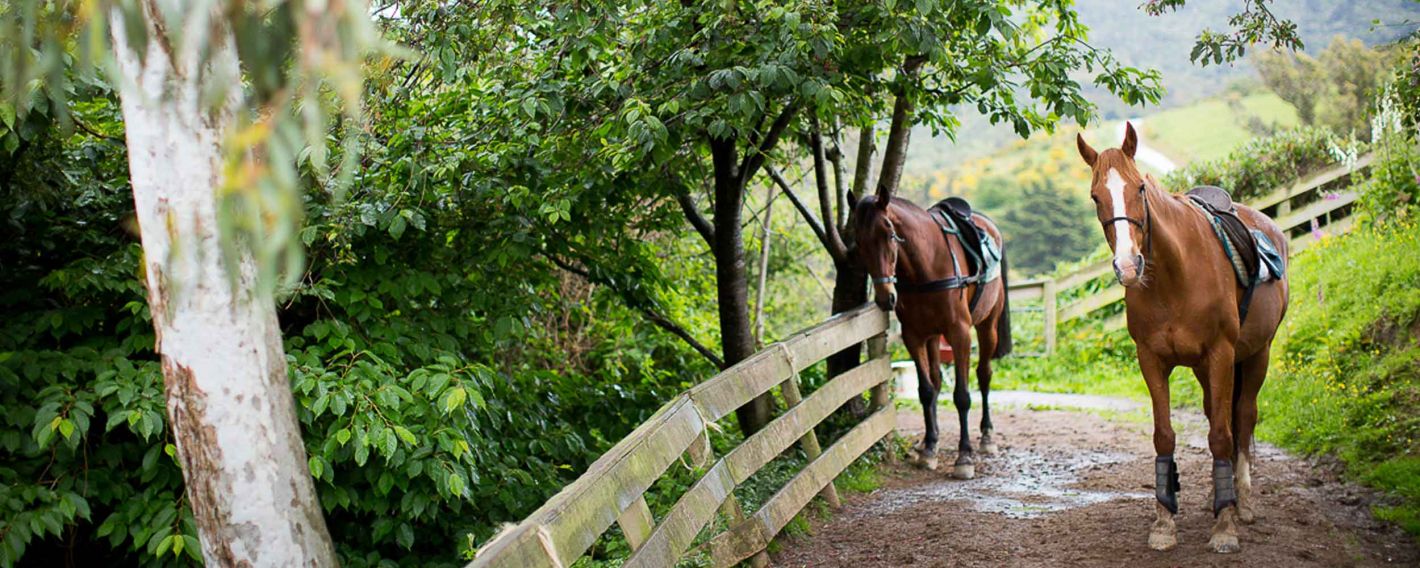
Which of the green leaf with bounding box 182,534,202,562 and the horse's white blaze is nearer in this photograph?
the green leaf with bounding box 182,534,202,562

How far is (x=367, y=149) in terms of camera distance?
4906 mm

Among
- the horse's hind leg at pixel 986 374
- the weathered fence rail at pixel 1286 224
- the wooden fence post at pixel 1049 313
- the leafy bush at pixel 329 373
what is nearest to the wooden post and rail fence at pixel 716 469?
the leafy bush at pixel 329 373

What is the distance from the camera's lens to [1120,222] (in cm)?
445

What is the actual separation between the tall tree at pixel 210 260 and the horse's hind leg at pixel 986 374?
575 cm

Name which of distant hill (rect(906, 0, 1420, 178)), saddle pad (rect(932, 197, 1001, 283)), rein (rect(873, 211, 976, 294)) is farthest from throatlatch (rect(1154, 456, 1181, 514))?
distant hill (rect(906, 0, 1420, 178))

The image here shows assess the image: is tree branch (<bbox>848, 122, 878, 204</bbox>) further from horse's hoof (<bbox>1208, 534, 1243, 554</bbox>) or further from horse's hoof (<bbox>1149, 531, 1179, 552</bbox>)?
horse's hoof (<bbox>1208, 534, 1243, 554</bbox>)

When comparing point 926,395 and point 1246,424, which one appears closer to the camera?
point 1246,424

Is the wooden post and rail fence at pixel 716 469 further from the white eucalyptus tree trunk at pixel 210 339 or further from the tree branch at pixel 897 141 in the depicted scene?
the tree branch at pixel 897 141

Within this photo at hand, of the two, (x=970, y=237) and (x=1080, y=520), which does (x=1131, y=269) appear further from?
(x=970, y=237)

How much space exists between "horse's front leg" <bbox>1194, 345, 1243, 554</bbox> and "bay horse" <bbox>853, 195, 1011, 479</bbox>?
84.8 inches

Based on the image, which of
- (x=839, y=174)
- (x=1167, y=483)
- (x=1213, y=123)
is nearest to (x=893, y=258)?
(x=839, y=174)

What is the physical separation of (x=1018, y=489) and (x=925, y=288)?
57.0 inches

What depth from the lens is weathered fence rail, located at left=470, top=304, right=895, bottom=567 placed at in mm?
2887

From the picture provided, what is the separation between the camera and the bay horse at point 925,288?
6.60m
